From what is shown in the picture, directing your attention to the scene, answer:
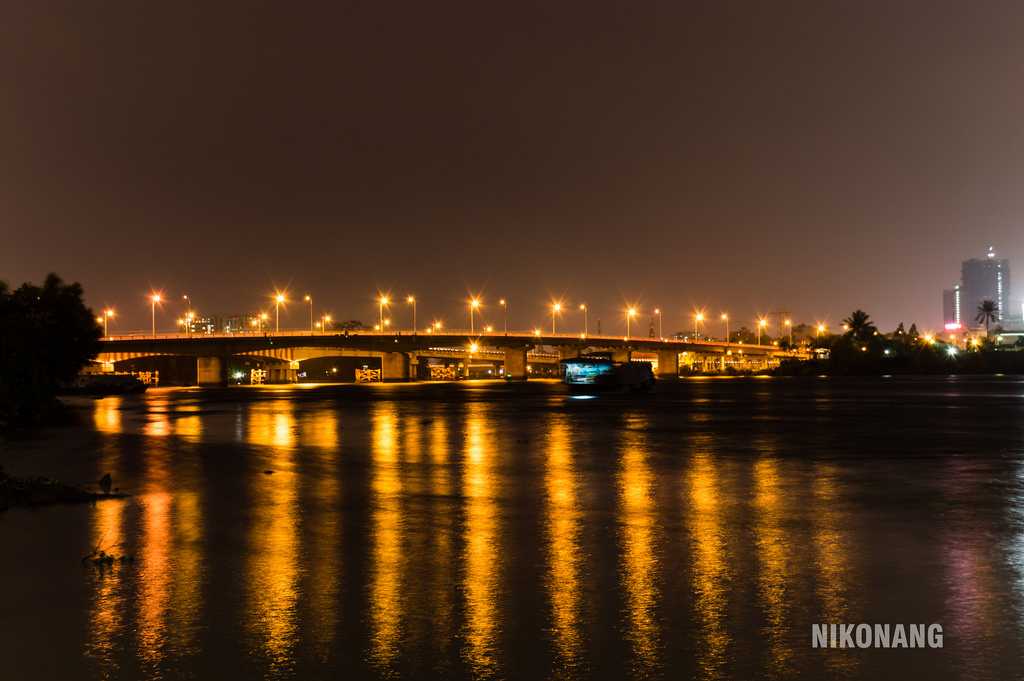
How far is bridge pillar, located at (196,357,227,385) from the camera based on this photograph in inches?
5977

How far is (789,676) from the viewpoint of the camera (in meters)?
7.62

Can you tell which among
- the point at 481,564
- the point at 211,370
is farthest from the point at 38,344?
the point at 211,370

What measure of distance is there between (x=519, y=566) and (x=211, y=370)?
149 meters

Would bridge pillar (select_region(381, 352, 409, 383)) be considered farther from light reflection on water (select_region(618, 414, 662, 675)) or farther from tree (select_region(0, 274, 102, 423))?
light reflection on water (select_region(618, 414, 662, 675))

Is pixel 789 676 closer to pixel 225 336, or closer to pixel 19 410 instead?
pixel 19 410

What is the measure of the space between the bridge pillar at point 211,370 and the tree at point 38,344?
84.5 meters

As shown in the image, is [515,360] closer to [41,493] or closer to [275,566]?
[41,493]

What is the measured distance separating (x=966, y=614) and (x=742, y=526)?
4976mm

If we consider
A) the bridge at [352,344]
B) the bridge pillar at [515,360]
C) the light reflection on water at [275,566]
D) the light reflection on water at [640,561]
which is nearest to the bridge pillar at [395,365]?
the bridge at [352,344]

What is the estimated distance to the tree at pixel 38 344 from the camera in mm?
37125

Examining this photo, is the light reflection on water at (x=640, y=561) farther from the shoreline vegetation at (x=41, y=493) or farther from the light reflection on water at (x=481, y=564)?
the shoreline vegetation at (x=41, y=493)

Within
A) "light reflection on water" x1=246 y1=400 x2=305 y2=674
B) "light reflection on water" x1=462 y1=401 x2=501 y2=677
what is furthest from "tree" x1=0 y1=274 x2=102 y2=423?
"light reflection on water" x1=462 y1=401 x2=501 y2=677

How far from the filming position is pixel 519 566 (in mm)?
11531

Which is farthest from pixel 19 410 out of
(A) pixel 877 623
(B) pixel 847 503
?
(A) pixel 877 623
